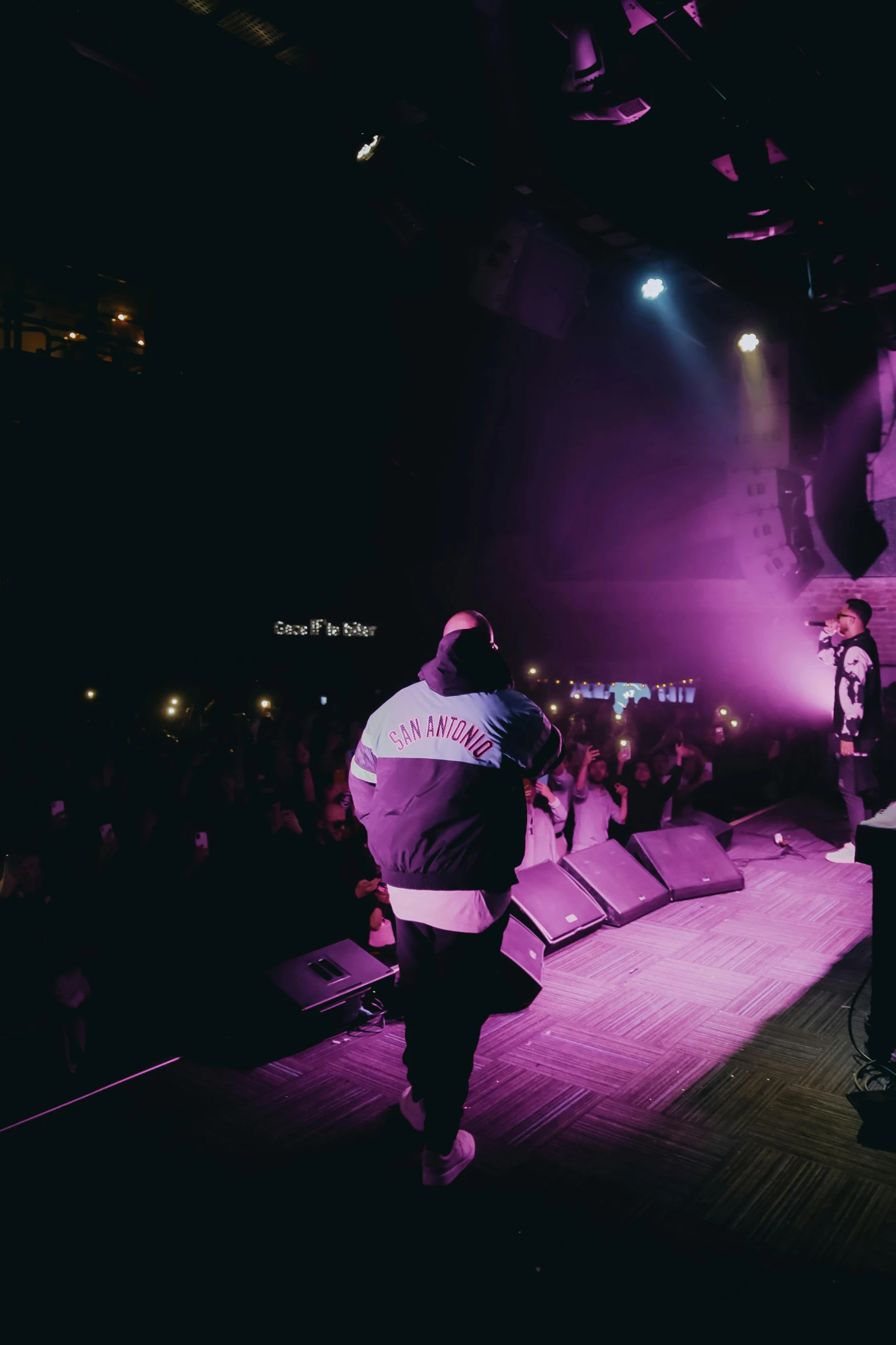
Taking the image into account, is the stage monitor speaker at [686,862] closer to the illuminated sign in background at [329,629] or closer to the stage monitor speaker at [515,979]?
the stage monitor speaker at [515,979]

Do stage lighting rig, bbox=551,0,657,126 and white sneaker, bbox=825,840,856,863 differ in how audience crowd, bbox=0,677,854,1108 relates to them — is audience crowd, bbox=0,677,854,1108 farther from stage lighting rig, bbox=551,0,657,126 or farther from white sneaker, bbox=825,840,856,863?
stage lighting rig, bbox=551,0,657,126

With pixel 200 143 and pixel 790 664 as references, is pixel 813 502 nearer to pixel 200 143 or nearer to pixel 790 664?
pixel 790 664

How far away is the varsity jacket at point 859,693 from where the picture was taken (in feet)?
17.6

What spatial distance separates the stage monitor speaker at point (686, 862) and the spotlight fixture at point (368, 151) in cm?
432

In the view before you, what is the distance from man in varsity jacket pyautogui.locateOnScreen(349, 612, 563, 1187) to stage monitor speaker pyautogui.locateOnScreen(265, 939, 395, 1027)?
737 mm

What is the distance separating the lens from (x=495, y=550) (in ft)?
36.4

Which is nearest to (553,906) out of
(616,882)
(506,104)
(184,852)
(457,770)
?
(616,882)

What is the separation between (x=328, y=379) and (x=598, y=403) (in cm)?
366

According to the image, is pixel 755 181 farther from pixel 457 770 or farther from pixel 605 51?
pixel 457 770

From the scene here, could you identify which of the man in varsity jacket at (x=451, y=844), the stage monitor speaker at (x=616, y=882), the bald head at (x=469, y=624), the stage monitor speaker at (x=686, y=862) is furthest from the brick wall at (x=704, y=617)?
the man in varsity jacket at (x=451, y=844)

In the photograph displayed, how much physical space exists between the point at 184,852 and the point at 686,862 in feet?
9.63

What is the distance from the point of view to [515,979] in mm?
3387

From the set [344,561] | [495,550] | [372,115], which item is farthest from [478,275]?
[495,550]

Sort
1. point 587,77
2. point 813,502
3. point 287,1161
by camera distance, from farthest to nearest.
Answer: point 813,502 < point 587,77 < point 287,1161
